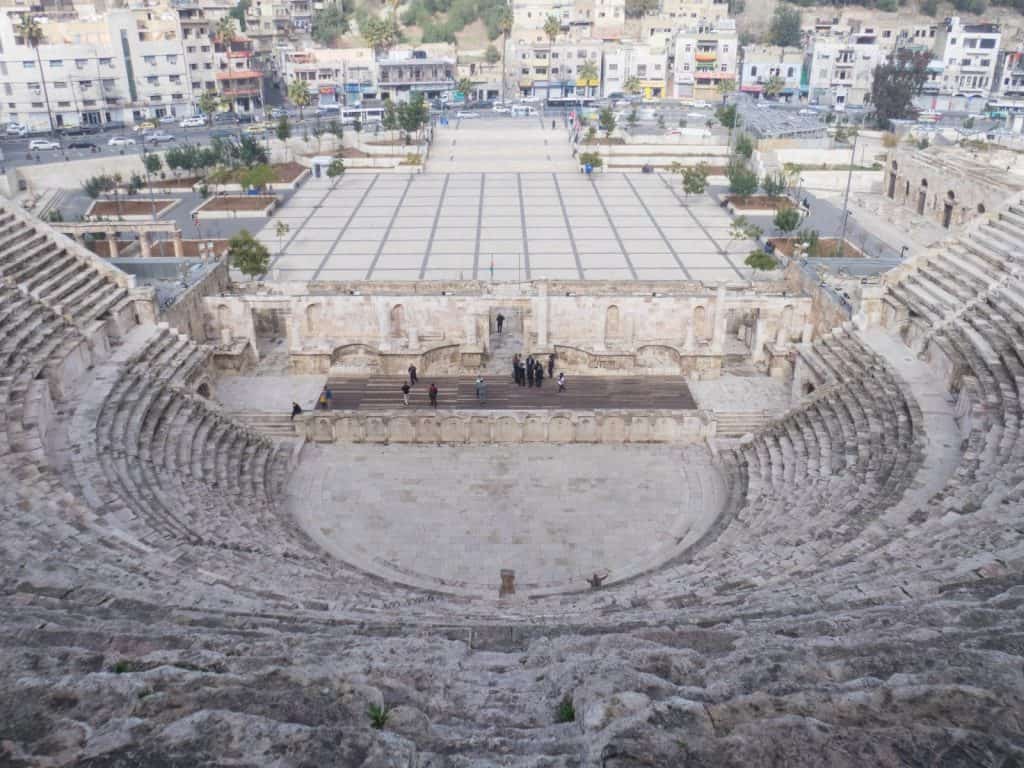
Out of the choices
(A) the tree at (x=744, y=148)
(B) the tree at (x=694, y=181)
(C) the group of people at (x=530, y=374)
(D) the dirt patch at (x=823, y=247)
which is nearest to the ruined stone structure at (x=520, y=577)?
(C) the group of people at (x=530, y=374)

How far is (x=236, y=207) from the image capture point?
5444cm

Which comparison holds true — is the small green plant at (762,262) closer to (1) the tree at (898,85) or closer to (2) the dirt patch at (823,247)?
(2) the dirt patch at (823,247)

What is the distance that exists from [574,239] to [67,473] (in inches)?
1360

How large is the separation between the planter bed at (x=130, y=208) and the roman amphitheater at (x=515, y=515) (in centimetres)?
1744

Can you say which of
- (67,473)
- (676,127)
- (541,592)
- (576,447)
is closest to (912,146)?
(676,127)

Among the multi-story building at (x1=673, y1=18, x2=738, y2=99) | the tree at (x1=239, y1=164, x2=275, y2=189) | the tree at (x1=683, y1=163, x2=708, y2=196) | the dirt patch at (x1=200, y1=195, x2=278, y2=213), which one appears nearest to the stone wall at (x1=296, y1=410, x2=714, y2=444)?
the dirt patch at (x1=200, y1=195, x2=278, y2=213)

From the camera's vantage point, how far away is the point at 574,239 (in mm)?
48031

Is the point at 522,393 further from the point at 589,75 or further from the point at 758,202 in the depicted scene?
the point at 589,75

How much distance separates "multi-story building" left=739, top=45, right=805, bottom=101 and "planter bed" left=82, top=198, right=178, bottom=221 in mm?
77877

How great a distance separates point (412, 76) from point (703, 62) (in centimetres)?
3740

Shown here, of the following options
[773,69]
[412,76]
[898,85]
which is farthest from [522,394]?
[773,69]

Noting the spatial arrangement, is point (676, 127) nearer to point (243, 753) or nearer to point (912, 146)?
point (912, 146)

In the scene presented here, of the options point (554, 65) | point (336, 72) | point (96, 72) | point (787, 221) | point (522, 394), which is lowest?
point (522, 394)

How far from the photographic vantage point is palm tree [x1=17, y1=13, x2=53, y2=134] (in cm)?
7125
